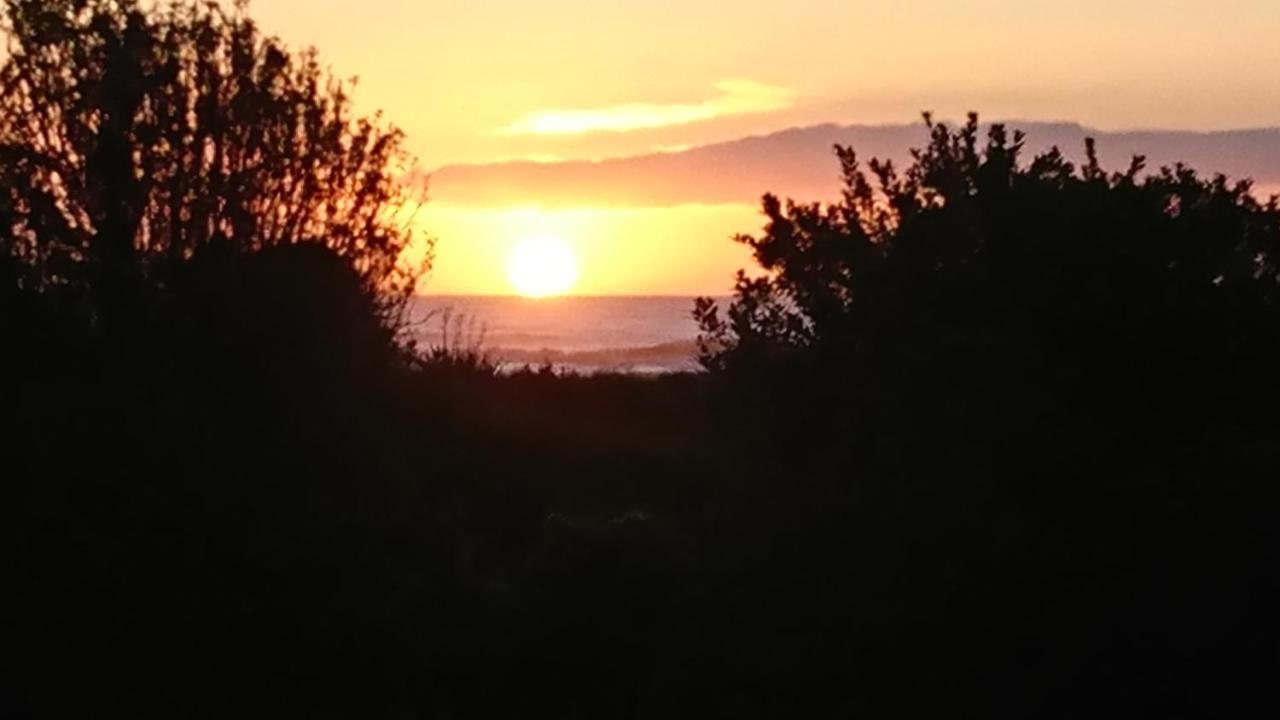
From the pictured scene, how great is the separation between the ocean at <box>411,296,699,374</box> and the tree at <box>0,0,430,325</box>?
28599mm

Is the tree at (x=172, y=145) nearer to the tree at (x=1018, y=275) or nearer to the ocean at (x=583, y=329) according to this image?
the tree at (x=1018, y=275)

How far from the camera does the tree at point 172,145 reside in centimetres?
1825

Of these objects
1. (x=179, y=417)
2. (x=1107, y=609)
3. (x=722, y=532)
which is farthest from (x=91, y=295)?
(x=1107, y=609)

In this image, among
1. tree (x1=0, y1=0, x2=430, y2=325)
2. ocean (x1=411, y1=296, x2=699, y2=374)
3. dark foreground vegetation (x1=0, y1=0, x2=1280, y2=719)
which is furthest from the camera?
ocean (x1=411, y1=296, x2=699, y2=374)

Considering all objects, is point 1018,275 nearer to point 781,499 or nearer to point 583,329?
point 781,499

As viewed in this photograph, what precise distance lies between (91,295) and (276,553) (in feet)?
10.9

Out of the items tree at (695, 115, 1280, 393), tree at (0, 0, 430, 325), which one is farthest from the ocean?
tree at (695, 115, 1280, 393)

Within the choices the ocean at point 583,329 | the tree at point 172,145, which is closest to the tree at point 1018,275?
the tree at point 172,145

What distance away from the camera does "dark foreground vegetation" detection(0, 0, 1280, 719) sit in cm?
1094

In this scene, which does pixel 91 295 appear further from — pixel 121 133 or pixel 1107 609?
pixel 1107 609

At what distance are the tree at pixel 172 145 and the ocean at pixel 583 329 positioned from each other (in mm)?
28599

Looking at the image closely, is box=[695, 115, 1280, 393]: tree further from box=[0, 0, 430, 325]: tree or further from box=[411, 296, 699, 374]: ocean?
box=[411, 296, 699, 374]: ocean

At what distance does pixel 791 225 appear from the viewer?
14297mm

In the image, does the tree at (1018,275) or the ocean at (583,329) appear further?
the ocean at (583,329)
